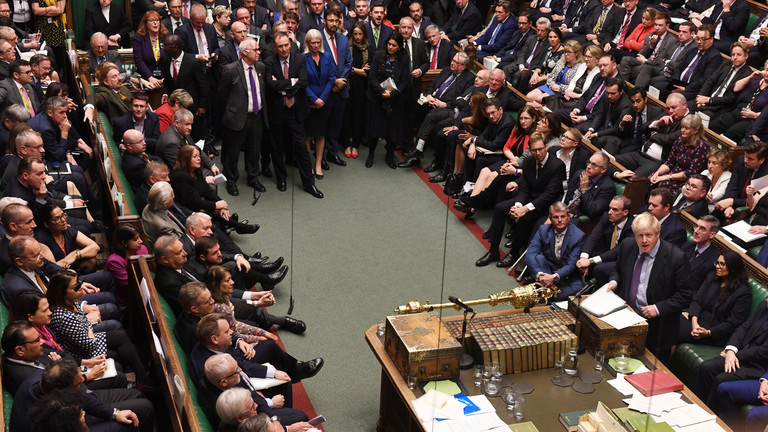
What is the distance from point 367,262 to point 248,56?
221cm

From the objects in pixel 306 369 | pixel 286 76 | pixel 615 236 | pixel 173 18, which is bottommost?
pixel 306 369

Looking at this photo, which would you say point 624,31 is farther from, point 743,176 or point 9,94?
point 9,94

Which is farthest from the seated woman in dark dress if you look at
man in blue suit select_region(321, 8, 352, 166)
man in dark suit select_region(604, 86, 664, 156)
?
man in blue suit select_region(321, 8, 352, 166)

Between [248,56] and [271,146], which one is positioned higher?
[248,56]

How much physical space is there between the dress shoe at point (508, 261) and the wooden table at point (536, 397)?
219cm

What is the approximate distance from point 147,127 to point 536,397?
410 cm

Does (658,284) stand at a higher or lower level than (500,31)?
lower

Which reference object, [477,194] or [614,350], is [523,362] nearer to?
[614,350]

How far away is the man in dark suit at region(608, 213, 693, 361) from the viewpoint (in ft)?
17.2

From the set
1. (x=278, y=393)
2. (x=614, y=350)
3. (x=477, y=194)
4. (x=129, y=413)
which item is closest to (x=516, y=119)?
(x=477, y=194)

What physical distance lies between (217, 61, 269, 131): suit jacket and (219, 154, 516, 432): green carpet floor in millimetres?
738

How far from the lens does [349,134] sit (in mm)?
9203

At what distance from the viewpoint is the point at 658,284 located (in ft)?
17.4

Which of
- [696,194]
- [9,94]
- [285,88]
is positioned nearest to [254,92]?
[285,88]
